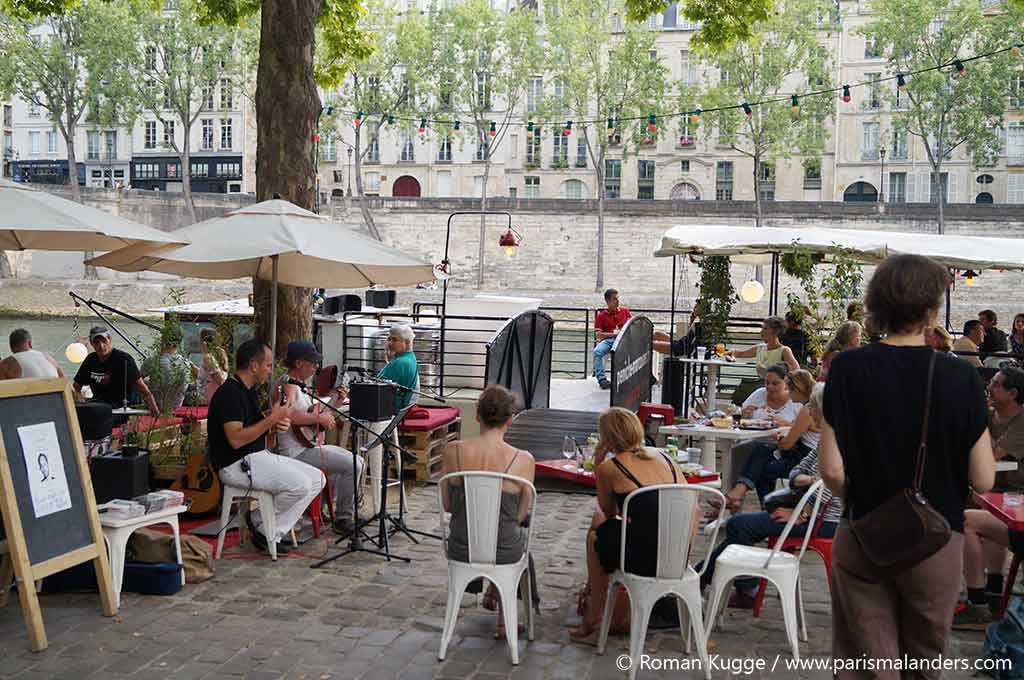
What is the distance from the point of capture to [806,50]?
42438mm

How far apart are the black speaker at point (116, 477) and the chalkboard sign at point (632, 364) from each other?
513 centimetres

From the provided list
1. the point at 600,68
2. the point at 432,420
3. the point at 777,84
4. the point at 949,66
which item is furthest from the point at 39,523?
the point at 600,68

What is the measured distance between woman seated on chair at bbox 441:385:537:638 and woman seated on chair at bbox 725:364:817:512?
1967 millimetres

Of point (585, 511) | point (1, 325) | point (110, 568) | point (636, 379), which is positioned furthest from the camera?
point (1, 325)

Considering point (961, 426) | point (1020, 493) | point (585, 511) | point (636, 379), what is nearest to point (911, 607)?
point (961, 426)

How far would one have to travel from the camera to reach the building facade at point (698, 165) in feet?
171

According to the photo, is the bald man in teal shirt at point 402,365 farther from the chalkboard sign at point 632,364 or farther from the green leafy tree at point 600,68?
the green leafy tree at point 600,68

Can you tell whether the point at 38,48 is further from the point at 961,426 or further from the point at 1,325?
the point at 961,426

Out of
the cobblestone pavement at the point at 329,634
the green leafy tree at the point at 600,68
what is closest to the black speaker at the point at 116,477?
the cobblestone pavement at the point at 329,634

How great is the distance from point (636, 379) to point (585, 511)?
386cm

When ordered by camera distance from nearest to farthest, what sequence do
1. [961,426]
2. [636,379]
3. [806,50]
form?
1. [961,426]
2. [636,379]
3. [806,50]

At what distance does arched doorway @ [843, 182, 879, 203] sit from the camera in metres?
53.7

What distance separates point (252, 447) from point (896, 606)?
420cm

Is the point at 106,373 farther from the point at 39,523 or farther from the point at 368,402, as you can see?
the point at 39,523
